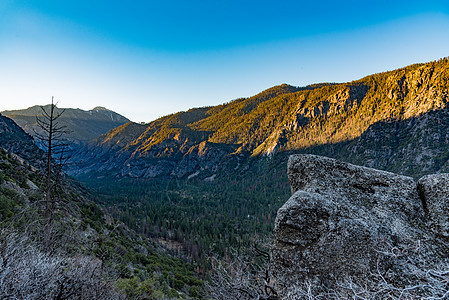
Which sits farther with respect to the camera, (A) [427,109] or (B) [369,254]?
(A) [427,109]

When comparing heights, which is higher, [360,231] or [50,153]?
[50,153]

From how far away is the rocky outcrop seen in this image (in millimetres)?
4285

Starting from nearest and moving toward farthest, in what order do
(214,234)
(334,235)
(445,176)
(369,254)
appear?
(369,254)
(334,235)
(445,176)
(214,234)

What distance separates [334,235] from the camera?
472 cm

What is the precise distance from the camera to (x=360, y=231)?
463cm

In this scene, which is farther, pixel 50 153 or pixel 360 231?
pixel 50 153

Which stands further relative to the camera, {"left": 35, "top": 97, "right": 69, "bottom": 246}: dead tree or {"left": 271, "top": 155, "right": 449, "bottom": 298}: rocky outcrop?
{"left": 35, "top": 97, "right": 69, "bottom": 246}: dead tree

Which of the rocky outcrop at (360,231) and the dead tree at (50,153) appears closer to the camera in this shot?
the rocky outcrop at (360,231)

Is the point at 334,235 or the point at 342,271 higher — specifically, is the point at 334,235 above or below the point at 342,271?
above

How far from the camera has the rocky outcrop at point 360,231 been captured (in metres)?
4.29

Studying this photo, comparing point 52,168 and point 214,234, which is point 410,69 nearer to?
point 214,234

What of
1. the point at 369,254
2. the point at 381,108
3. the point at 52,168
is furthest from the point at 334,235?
the point at 381,108

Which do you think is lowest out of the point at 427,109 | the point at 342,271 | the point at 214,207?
the point at 214,207

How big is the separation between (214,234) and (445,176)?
92763 mm
